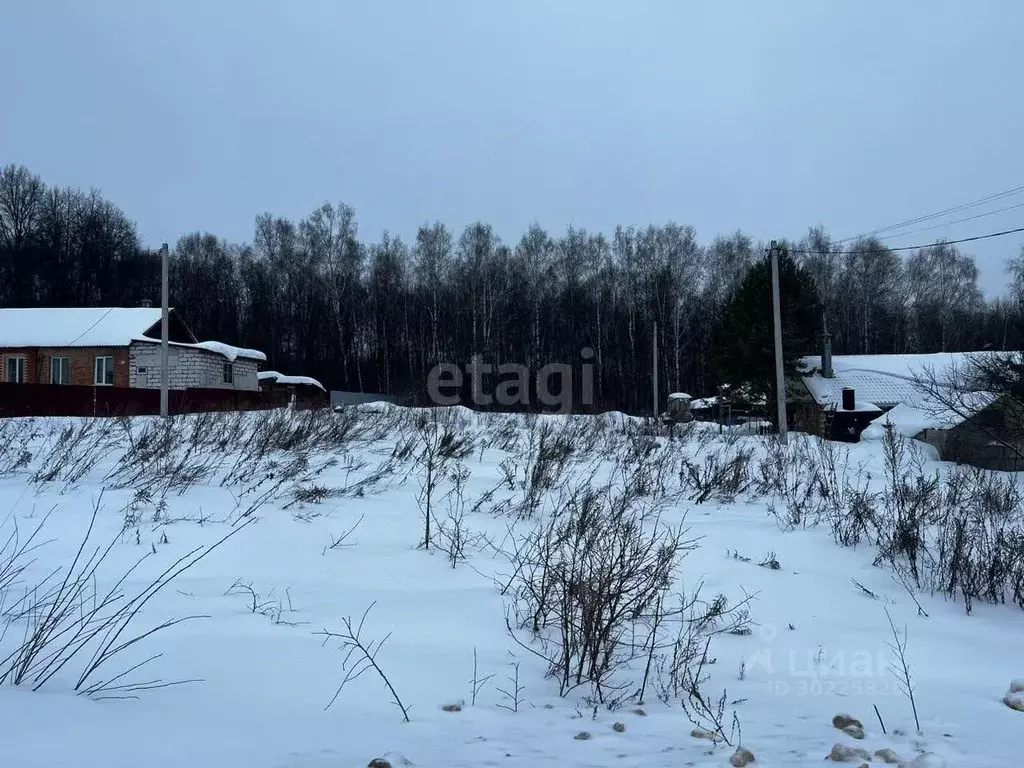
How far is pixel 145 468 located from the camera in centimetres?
636

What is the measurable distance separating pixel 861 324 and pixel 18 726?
156 ft

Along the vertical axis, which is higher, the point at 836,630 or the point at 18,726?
the point at 18,726

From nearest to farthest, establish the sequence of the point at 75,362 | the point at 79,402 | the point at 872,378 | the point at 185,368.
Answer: the point at 79,402 < the point at 75,362 < the point at 872,378 < the point at 185,368

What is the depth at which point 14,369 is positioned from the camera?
1202 inches

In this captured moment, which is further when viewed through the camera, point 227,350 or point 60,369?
point 227,350

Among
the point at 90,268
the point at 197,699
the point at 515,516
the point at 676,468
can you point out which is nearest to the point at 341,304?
the point at 90,268

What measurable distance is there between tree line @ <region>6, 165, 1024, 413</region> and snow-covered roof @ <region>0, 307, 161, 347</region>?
40.5 feet

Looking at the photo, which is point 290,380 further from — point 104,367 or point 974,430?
point 974,430

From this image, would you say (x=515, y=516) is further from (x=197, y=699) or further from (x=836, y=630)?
(x=197, y=699)

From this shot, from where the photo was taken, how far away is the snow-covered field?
7.81 ft

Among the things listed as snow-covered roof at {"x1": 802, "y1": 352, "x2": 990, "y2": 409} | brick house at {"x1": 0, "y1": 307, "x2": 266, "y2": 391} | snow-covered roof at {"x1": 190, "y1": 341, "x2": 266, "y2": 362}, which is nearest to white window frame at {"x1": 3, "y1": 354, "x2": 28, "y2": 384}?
brick house at {"x1": 0, "y1": 307, "x2": 266, "y2": 391}

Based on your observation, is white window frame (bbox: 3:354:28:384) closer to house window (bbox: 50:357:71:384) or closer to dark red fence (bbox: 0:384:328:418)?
house window (bbox: 50:357:71:384)

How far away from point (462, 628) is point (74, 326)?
32.8m


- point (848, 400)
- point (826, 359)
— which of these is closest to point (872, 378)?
point (826, 359)
